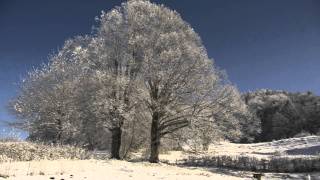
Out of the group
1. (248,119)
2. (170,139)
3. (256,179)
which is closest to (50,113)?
(170,139)

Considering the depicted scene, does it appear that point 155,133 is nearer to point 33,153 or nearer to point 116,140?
point 116,140

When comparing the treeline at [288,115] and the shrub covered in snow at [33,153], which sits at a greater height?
the treeline at [288,115]

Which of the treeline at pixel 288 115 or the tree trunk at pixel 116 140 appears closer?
the tree trunk at pixel 116 140

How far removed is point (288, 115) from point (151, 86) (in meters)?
80.4

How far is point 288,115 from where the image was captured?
115 metres

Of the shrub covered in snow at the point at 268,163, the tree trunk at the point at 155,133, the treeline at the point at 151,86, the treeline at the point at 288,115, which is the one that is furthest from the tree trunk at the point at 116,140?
the treeline at the point at 288,115

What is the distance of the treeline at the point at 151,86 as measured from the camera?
1566 inches

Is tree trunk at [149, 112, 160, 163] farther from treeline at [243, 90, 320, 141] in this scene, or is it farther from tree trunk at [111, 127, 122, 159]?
treeline at [243, 90, 320, 141]

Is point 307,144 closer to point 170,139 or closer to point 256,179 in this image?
point 170,139

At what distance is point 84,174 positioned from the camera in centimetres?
2230

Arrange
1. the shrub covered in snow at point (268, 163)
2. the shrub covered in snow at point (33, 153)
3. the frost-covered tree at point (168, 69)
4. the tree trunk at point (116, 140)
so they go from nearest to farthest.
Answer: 1. the shrub covered in snow at point (33, 153)
2. the frost-covered tree at point (168, 69)
3. the tree trunk at point (116, 140)
4. the shrub covered in snow at point (268, 163)

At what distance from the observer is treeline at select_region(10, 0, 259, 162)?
39.8 m

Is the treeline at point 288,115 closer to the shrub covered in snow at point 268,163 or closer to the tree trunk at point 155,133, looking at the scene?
the shrub covered in snow at point 268,163

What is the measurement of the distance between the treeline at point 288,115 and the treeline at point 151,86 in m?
64.8
